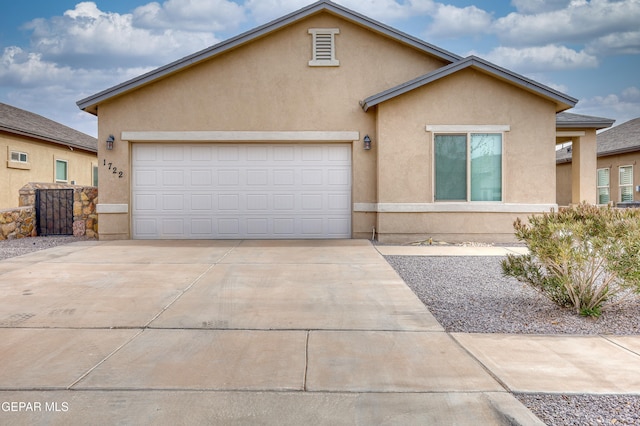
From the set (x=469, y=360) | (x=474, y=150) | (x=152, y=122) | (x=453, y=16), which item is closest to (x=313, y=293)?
(x=469, y=360)

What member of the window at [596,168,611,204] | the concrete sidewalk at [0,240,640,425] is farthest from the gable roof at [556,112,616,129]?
the window at [596,168,611,204]

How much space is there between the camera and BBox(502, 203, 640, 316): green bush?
15.3ft

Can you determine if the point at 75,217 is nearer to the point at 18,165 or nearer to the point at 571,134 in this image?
the point at 18,165

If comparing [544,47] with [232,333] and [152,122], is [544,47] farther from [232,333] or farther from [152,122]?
[232,333]

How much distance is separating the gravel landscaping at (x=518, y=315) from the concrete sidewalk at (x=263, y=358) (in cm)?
18

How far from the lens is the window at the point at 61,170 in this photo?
62.6 feet

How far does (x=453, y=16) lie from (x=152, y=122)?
21.2 m

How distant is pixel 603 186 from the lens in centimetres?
2045

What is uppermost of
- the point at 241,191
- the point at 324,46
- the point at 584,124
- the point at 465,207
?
the point at 324,46

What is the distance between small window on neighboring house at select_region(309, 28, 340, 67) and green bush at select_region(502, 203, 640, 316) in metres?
8.07

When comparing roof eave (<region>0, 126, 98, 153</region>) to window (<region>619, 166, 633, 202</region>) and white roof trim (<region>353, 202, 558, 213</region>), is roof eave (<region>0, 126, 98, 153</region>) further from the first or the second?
window (<region>619, 166, 633, 202</region>)

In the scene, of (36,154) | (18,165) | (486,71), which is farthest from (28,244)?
(486,71)

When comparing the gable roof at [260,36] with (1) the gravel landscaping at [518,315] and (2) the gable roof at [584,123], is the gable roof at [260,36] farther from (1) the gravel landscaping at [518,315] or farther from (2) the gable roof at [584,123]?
(1) the gravel landscaping at [518,315]

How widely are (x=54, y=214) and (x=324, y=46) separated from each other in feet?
30.9
